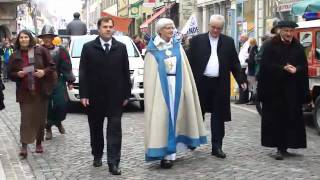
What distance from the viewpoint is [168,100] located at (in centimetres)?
740

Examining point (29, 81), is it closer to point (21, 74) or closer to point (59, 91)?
point (21, 74)

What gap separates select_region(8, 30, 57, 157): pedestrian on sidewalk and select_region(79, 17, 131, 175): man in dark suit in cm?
113

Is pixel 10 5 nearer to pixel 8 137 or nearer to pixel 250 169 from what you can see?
pixel 8 137

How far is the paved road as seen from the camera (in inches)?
282

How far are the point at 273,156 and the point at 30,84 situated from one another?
10.5 feet

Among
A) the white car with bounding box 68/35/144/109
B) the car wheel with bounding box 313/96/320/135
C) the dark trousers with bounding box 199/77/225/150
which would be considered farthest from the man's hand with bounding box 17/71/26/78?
the white car with bounding box 68/35/144/109

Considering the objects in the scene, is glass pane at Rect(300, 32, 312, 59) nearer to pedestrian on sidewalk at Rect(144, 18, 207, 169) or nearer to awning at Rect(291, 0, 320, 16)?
awning at Rect(291, 0, 320, 16)

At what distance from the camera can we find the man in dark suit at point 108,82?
7.21 meters

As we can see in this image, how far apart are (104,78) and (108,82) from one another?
0.06m

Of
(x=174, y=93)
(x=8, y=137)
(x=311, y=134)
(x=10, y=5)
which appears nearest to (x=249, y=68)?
(x=311, y=134)

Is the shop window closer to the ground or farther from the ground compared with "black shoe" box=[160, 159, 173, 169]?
farther from the ground

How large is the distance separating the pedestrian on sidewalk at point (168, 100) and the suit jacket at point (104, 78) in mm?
310

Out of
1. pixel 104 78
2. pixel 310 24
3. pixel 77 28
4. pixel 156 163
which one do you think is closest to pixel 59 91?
pixel 156 163

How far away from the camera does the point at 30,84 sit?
26.8 feet
